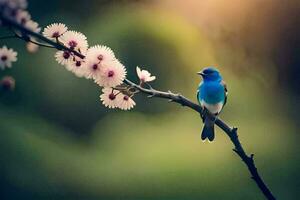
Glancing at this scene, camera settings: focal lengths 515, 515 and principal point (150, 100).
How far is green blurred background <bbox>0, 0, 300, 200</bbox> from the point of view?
1.65 meters

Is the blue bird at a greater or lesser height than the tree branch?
greater

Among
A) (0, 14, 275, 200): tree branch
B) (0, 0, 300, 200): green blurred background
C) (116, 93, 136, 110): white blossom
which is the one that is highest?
(0, 0, 300, 200): green blurred background

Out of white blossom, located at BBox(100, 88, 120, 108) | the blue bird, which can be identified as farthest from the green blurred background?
white blossom, located at BBox(100, 88, 120, 108)

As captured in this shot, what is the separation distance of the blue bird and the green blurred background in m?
0.59

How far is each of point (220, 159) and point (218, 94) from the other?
66 centimetres

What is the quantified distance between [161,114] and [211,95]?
788 millimetres

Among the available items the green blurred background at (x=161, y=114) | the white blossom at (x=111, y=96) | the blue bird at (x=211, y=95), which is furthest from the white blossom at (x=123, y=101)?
the green blurred background at (x=161, y=114)

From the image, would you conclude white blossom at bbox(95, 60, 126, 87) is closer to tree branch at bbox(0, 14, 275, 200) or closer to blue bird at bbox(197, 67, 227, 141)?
tree branch at bbox(0, 14, 275, 200)

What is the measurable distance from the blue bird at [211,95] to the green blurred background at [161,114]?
59cm

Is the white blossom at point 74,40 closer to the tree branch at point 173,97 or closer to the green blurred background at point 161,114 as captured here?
the tree branch at point 173,97

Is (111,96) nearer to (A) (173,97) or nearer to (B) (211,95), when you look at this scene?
(A) (173,97)

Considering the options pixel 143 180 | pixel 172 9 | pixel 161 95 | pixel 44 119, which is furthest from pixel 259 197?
pixel 161 95

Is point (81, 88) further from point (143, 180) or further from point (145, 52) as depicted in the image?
point (143, 180)

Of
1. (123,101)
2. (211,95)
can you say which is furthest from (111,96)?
(211,95)
